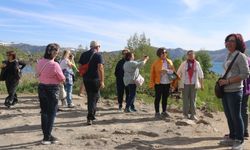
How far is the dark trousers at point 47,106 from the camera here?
8258mm

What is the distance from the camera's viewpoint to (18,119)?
10977 millimetres

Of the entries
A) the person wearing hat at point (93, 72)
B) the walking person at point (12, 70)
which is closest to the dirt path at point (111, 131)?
the walking person at point (12, 70)

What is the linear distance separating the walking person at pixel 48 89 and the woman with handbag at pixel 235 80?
2912mm

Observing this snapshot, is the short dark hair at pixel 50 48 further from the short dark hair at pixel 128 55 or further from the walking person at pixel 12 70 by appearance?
the walking person at pixel 12 70

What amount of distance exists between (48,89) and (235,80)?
10.6ft

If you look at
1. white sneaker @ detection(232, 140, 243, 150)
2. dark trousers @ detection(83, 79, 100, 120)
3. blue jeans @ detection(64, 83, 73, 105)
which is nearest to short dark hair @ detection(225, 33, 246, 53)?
white sneaker @ detection(232, 140, 243, 150)

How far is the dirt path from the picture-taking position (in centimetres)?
827

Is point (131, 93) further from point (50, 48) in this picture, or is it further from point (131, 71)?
point (50, 48)

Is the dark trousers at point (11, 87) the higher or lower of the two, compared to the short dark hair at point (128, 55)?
lower

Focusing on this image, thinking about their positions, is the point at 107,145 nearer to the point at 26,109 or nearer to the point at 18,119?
the point at 18,119

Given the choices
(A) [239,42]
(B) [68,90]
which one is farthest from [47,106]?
(B) [68,90]

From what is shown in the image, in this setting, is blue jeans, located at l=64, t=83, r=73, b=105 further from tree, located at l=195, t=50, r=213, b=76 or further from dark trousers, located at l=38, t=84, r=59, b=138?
tree, located at l=195, t=50, r=213, b=76

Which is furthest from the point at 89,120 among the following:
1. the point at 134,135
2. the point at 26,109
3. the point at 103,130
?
the point at 26,109

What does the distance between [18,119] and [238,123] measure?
5.43 m
